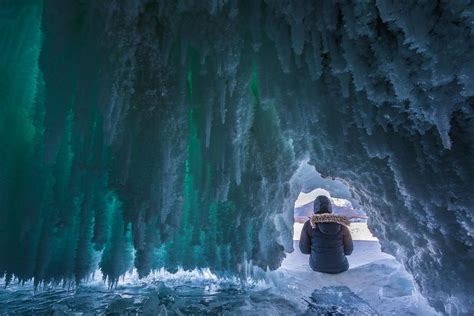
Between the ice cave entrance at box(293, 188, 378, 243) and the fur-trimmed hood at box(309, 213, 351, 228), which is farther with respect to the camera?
the ice cave entrance at box(293, 188, 378, 243)

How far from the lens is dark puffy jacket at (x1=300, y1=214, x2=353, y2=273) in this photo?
20.7 ft

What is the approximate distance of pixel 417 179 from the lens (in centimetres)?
357

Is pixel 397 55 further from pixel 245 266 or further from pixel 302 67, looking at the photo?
pixel 245 266

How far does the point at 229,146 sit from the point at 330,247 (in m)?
3.28

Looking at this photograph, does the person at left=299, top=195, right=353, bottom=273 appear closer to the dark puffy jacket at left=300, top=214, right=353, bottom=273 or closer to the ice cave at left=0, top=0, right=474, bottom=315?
the dark puffy jacket at left=300, top=214, right=353, bottom=273

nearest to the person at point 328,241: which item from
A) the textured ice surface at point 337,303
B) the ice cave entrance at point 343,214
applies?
the textured ice surface at point 337,303

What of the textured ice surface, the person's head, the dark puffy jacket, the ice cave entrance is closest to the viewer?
the textured ice surface

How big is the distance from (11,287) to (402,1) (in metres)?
7.60

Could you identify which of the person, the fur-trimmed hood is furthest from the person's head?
the fur-trimmed hood

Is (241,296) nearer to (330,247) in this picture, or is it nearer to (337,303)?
(337,303)

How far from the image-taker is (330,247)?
6.40m

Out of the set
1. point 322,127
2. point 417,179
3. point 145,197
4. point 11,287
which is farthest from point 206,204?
point 11,287

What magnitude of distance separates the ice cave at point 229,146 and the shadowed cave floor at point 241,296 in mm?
49

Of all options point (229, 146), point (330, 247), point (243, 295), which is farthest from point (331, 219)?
point (229, 146)
